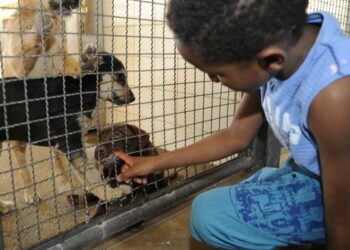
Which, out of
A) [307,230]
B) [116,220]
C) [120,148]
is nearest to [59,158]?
[120,148]

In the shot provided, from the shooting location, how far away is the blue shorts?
82 centimetres

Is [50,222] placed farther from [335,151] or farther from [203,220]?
[335,151]

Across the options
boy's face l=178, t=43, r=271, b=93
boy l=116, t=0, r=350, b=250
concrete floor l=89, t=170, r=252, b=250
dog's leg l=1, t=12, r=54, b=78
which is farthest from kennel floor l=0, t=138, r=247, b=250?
boy's face l=178, t=43, r=271, b=93

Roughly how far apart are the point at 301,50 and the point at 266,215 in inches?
15.5

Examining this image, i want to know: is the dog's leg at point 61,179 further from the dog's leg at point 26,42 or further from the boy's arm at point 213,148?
the boy's arm at point 213,148

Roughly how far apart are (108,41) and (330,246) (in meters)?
2.31

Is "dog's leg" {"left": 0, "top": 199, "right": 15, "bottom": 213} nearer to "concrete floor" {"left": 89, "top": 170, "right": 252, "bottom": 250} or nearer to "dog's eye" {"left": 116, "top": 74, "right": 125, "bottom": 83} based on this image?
"concrete floor" {"left": 89, "top": 170, "right": 252, "bottom": 250}

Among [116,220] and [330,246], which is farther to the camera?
[116,220]

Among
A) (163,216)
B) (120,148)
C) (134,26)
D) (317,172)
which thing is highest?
(134,26)

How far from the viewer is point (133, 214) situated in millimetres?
1224

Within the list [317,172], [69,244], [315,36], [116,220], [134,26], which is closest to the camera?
[315,36]

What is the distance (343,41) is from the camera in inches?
26.5

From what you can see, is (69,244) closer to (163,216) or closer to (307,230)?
(163,216)

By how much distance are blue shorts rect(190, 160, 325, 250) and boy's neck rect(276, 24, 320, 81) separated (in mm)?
308
